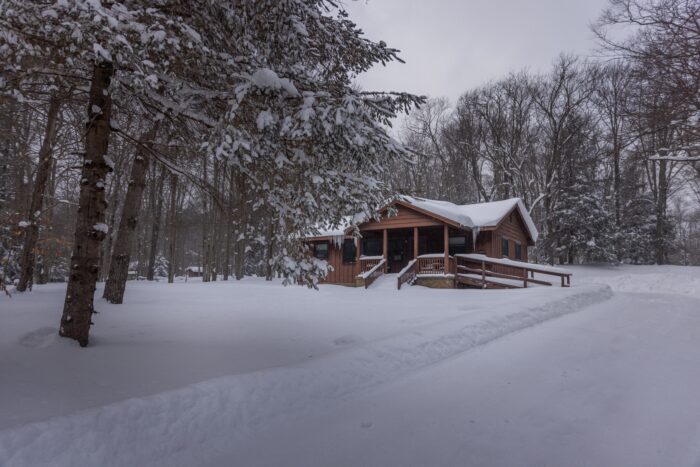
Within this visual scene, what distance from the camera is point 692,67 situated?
18.7 ft

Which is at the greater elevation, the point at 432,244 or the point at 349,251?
the point at 432,244

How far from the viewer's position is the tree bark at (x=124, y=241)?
762 centimetres

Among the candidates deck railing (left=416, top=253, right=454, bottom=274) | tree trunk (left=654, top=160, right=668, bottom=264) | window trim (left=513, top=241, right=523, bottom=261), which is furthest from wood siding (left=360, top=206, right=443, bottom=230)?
tree trunk (left=654, top=160, right=668, bottom=264)

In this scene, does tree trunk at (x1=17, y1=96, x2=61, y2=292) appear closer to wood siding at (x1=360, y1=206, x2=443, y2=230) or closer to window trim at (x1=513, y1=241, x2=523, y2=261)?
wood siding at (x1=360, y1=206, x2=443, y2=230)

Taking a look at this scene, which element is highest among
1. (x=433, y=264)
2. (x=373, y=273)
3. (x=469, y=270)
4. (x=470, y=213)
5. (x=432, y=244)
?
(x=470, y=213)

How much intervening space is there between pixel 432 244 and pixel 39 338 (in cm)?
1592

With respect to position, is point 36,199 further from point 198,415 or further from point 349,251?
point 349,251

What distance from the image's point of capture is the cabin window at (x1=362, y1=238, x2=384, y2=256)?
18.4 meters

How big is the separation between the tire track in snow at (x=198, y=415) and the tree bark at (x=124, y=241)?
5.85 m

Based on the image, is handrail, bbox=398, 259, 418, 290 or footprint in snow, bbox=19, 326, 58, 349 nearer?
footprint in snow, bbox=19, 326, 58, 349

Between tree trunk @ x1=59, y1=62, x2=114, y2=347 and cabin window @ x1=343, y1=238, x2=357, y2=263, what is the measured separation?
1458 cm

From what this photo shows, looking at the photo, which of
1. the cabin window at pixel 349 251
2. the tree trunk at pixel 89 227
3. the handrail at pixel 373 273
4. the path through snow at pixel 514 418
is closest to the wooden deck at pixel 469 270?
the handrail at pixel 373 273

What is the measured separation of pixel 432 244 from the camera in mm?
18094

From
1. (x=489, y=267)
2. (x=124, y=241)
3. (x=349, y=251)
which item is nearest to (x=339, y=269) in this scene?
(x=349, y=251)
